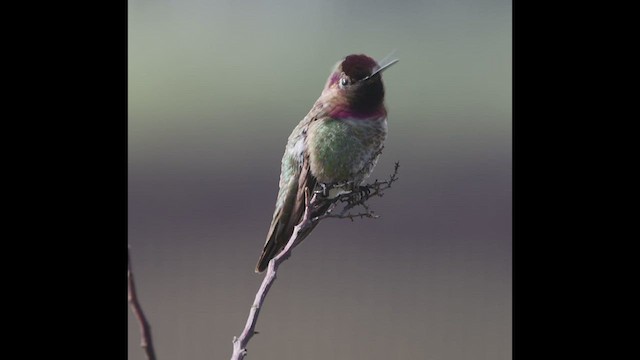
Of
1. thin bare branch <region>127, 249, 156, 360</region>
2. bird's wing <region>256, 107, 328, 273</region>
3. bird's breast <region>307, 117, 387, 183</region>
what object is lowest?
thin bare branch <region>127, 249, 156, 360</region>

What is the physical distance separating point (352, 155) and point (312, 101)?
0.31m

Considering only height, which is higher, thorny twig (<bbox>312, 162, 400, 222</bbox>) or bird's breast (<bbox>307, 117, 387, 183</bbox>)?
bird's breast (<bbox>307, 117, 387, 183</bbox>)

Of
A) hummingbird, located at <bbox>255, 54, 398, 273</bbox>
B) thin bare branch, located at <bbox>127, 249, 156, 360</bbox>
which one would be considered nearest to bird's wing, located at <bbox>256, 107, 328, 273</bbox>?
hummingbird, located at <bbox>255, 54, 398, 273</bbox>

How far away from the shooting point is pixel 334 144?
2.42m

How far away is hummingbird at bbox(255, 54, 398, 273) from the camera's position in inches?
95.7

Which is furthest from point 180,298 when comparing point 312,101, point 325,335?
point 312,101

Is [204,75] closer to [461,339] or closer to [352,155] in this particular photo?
[352,155]

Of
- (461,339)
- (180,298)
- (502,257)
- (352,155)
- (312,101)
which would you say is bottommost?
(461,339)

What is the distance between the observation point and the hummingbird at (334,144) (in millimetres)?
2432

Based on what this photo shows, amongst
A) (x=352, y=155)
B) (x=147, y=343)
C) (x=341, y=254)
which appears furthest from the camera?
(x=341, y=254)

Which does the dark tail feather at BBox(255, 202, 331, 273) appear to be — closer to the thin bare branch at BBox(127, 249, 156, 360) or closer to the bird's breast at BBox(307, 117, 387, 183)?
the bird's breast at BBox(307, 117, 387, 183)

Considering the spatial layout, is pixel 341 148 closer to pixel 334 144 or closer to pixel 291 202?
pixel 334 144

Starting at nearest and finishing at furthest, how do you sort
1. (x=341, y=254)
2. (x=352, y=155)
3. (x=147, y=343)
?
(x=147, y=343), (x=352, y=155), (x=341, y=254)

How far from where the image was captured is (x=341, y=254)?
8.54 ft
